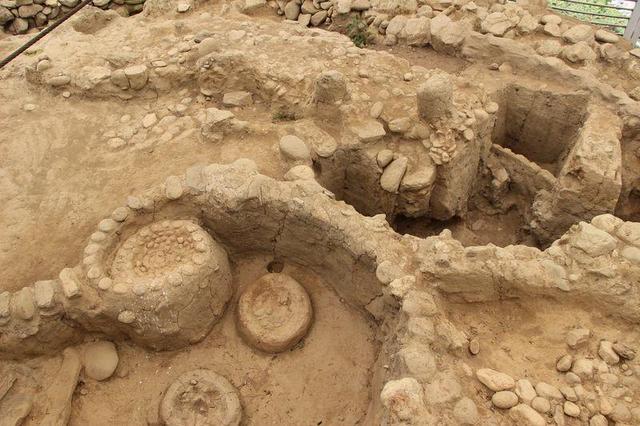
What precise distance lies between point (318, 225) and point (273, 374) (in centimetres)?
126

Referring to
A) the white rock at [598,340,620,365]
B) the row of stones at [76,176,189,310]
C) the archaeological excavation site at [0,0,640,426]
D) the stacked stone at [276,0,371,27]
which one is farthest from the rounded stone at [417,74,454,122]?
the stacked stone at [276,0,371,27]

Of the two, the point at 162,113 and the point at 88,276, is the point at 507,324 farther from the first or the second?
the point at 162,113

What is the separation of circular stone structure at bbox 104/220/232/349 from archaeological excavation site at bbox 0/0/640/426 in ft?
0.06

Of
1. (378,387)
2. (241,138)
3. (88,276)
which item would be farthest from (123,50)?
(378,387)

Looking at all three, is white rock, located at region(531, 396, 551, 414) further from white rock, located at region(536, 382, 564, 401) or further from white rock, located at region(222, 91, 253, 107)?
white rock, located at region(222, 91, 253, 107)

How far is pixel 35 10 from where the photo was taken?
8461mm

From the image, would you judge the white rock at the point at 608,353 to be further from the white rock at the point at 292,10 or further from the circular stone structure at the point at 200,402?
the white rock at the point at 292,10

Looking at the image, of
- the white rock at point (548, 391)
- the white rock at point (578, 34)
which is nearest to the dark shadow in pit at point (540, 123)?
the white rock at point (578, 34)

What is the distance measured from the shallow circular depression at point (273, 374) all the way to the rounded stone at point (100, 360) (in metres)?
0.07

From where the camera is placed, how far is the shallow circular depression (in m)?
4.04

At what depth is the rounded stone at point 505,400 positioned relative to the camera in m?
3.00

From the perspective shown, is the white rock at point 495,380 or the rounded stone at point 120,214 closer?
the white rock at point 495,380

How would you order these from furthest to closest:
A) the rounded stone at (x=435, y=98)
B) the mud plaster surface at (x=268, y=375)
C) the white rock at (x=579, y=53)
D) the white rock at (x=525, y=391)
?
1. the white rock at (x=579, y=53)
2. the rounded stone at (x=435, y=98)
3. the mud plaster surface at (x=268, y=375)
4. the white rock at (x=525, y=391)

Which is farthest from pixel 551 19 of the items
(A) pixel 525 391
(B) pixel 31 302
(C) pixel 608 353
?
(B) pixel 31 302
